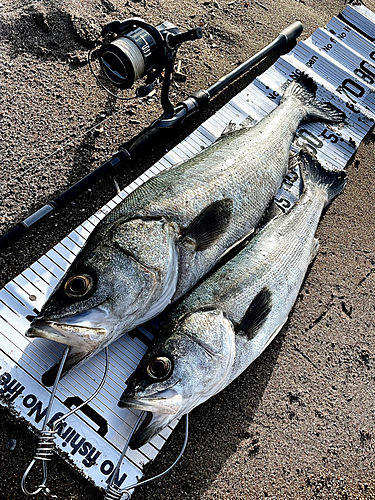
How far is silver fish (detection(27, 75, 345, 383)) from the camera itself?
251cm

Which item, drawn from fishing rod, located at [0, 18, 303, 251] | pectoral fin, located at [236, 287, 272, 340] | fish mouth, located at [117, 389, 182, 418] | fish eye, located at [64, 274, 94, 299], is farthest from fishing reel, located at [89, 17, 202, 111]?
fish mouth, located at [117, 389, 182, 418]

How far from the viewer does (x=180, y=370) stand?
2.47 m

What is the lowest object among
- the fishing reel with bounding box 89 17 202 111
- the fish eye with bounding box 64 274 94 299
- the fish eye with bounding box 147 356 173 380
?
the fish eye with bounding box 147 356 173 380

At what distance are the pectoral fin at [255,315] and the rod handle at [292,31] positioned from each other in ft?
13.5

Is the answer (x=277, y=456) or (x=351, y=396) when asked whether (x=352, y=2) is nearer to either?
(x=351, y=396)

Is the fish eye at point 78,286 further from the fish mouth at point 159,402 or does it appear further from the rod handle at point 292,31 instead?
the rod handle at point 292,31

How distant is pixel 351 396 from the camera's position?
3494 mm

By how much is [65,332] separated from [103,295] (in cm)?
32

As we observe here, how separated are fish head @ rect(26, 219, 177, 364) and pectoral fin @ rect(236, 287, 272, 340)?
2.12 feet

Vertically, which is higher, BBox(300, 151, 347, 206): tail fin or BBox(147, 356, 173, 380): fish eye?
BBox(300, 151, 347, 206): tail fin

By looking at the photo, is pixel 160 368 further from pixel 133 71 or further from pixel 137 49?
pixel 137 49

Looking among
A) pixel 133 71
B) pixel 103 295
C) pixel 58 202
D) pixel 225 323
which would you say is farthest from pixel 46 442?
pixel 133 71

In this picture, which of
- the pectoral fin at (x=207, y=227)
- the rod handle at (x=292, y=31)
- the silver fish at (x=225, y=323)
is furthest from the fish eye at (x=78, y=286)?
the rod handle at (x=292, y=31)

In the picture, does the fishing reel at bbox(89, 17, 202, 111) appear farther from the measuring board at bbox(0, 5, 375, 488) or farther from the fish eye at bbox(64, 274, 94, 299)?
the fish eye at bbox(64, 274, 94, 299)
